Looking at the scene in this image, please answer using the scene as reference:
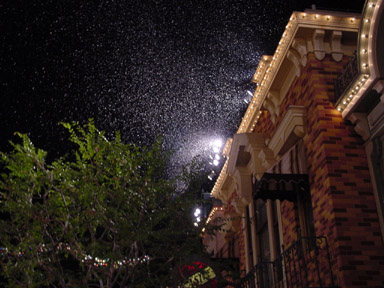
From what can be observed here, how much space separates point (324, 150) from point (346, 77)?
1.38m

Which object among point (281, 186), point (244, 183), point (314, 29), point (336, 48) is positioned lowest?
point (281, 186)

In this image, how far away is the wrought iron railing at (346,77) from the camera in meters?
7.31

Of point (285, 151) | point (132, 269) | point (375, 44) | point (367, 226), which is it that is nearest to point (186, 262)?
point (132, 269)

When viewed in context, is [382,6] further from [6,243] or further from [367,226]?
[6,243]

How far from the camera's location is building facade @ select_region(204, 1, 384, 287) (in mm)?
6652

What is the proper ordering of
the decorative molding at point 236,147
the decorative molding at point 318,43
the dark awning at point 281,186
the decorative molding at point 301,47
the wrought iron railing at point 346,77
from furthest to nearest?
the decorative molding at point 236,147 → the decorative molding at point 301,47 → the decorative molding at point 318,43 → the dark awning at point 281,186 → the wrought iron railing at point 346,77

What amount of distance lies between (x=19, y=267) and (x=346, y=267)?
657 centimetres

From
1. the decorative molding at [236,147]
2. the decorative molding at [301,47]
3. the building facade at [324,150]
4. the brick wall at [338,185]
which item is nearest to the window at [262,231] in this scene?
the building facade at [324,150]

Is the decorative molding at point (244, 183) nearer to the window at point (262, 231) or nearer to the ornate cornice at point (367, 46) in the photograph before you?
the window at point (262, 231)

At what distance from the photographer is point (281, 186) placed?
861cm

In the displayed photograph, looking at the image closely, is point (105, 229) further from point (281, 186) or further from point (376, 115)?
point (376, 115)

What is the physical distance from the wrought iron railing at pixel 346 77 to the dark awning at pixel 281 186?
1.69 meters

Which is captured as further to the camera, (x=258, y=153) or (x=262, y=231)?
(x=262, y=231)

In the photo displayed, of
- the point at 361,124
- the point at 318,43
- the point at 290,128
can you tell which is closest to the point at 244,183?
the point at 290,128
